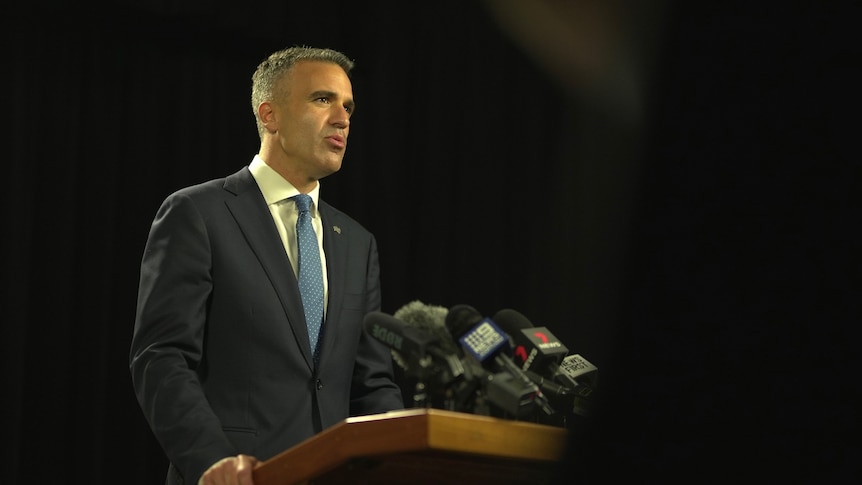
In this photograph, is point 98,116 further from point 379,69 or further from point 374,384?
point 374,384

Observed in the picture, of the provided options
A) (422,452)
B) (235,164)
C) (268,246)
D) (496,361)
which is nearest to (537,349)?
(496,361)

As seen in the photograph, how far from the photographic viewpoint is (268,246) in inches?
89.3

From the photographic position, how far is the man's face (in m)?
2.56

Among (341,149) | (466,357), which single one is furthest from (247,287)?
(466,357)

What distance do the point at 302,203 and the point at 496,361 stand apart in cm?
120

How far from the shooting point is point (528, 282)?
14.0ft

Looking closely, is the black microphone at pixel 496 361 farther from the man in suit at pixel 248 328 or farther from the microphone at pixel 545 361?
the man in suit at pixel 248 328

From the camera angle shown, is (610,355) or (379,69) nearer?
(610,355)

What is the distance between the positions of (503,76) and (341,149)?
1.86m

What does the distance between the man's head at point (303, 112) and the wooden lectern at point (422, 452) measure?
4.10ft

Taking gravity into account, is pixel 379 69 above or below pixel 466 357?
above

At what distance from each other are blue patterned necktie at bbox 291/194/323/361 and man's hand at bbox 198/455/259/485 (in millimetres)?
628

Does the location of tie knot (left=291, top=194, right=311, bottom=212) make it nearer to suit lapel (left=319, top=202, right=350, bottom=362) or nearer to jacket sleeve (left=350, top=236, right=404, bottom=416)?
suit lapel (left=319, top=202, right=350, bottom=362)

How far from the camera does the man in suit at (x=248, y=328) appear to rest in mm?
1936
